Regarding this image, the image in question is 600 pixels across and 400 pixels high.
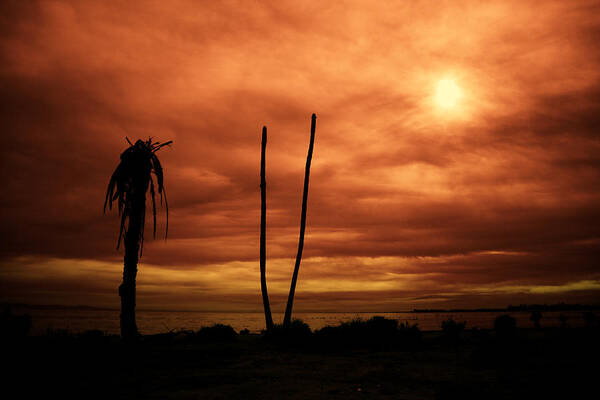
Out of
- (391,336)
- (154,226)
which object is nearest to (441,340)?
→ (391,336)

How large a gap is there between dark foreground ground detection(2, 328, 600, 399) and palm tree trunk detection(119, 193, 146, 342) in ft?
2.75

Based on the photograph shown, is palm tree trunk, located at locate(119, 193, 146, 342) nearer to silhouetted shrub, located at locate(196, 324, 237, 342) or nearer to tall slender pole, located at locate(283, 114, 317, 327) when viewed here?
silhouetted shrub, located at locate(196, 324, 237, 342)

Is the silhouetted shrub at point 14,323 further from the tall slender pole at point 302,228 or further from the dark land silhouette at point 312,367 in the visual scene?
the tall slender pole at point 302,228

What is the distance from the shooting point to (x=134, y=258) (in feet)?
57.8

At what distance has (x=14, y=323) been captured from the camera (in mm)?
18469

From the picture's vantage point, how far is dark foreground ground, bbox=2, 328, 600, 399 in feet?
29.2

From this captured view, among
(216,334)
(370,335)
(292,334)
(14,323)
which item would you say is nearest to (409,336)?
(370,335)

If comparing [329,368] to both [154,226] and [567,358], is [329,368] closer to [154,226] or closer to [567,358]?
[567,358]

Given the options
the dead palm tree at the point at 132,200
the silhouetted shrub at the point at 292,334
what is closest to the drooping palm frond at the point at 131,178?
the dead palm tree at the point at 132,200

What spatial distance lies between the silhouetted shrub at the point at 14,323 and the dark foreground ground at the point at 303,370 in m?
1.98

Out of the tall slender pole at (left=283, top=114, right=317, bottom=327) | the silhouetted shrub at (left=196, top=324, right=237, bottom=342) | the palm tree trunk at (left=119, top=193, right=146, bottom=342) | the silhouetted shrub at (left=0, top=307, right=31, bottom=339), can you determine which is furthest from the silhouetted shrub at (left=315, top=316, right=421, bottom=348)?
the silhouetted shrub at (left=0, top=307, right=31, bottom=339)

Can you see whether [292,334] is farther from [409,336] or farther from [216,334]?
[409,336]

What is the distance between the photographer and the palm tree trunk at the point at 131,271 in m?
17.3

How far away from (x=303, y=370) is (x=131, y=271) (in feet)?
30.0
